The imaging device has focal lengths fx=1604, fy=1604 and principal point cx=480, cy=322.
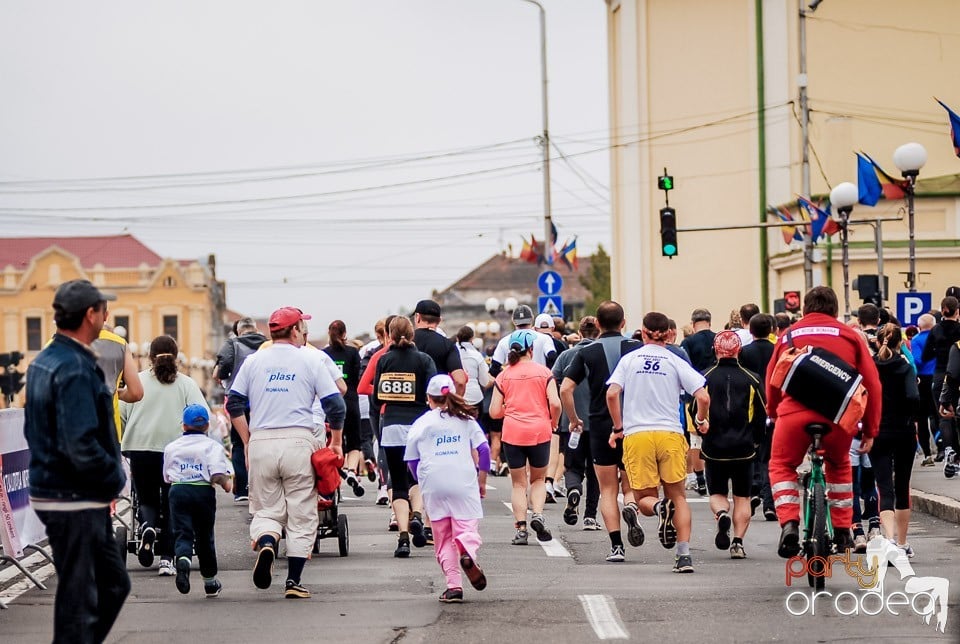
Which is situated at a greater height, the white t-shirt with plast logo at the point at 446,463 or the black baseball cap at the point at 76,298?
the black baseball cap at the point at 76,298

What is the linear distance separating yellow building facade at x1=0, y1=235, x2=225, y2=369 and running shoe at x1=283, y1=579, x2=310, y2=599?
97.5m

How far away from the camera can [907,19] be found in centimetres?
4381

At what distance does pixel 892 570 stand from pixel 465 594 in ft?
10.4

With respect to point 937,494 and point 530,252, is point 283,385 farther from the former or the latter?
point 530,252

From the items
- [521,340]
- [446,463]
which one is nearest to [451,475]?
[446,463]

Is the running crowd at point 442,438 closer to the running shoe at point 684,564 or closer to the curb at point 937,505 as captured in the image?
the running shoe at point 684,564

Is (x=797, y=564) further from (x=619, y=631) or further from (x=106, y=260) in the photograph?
(x=106, y=260)

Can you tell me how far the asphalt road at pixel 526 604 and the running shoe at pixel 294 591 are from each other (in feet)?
0.21

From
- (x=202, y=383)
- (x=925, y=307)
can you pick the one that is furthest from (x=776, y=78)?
(x=202, y=383)

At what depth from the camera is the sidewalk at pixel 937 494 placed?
15523 mm

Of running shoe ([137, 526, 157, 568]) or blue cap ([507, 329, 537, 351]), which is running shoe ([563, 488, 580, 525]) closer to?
blue cap ([507, 329, 537, 351])

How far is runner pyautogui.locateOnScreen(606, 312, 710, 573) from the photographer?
11.9 meters

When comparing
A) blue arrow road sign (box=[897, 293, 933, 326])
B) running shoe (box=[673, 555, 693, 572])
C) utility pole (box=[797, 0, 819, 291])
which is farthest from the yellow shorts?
utility pole (box=[797, 0, 819, 291])
